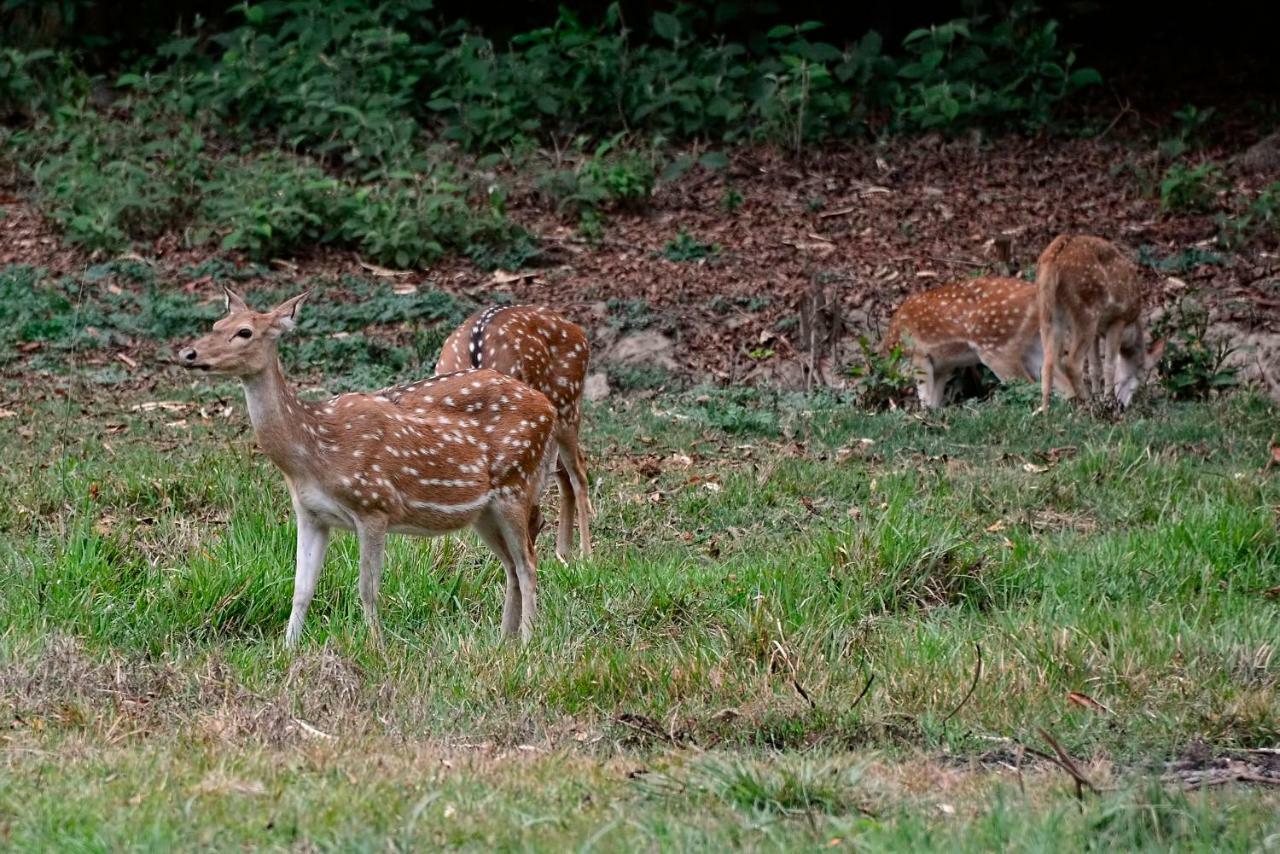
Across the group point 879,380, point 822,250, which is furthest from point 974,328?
point 822,250

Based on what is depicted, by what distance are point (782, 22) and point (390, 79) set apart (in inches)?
187

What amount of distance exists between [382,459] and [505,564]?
842mm

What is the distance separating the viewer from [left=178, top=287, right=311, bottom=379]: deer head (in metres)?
8.02

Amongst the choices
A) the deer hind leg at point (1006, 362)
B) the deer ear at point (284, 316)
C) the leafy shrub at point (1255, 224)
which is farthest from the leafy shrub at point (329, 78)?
the deer ear at point (284, 316)

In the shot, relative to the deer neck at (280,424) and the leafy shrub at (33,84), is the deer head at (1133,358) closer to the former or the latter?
the deer neck at (280,424)

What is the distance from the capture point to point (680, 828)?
4969mm

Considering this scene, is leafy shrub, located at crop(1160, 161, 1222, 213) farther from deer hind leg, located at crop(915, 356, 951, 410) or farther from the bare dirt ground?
deer hind leg, located at crop(915, 356, 951, 410)

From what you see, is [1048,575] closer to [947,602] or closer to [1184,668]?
[947,602]

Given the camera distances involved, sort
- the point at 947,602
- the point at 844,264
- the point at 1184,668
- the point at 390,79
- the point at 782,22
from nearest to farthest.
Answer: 1. the point at 1184,668
2. the point at 947,602
3. the point at 844,264
4. the point at 390,79
5. the point at 782,22

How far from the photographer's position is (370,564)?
809cm

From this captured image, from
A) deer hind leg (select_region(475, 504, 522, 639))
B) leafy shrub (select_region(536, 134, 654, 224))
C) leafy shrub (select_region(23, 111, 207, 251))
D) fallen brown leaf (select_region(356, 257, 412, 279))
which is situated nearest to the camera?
deer hind leg (select_region(475, 504, 522, 639))

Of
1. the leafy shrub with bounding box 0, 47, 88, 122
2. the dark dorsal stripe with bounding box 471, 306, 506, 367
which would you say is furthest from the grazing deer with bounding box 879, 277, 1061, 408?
the leafy shrub with bounding box 0, 47, 88, 122

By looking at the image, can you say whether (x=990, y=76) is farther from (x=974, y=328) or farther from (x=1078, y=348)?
(x=1078, y=348)

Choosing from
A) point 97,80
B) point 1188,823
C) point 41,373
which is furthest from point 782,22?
point 1188,823
